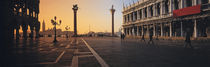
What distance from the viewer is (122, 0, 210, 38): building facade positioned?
2253cm

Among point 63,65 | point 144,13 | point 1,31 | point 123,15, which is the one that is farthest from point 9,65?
point 123,15

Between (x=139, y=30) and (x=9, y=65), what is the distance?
127ft

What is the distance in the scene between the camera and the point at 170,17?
93.3ft

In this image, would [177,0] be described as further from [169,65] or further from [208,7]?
[169,65]

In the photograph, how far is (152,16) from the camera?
34.8m

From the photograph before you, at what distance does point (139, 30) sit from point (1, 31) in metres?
41.4

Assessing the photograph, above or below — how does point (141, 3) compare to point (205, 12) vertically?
above

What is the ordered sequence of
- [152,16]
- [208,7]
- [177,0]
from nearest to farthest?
1. [208,7]
2. [177,0]
3. [152,16]

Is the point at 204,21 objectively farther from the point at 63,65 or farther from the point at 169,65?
the point at 63,65

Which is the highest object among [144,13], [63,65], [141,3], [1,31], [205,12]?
[141,3]

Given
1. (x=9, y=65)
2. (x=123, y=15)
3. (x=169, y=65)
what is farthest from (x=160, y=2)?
(x=9, y=65)

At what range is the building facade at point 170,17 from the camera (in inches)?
887

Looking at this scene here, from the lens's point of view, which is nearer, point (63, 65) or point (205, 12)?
point (63, 65)

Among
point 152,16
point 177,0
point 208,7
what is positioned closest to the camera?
point 208,7
